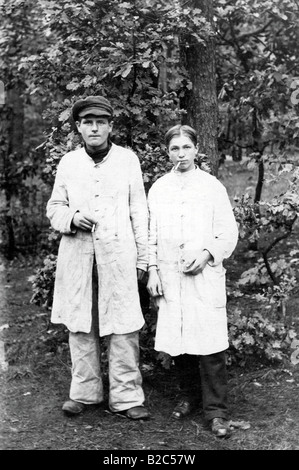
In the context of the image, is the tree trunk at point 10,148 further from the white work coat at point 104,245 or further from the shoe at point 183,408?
the shoe at point 183,408

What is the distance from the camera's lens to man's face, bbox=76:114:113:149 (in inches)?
160

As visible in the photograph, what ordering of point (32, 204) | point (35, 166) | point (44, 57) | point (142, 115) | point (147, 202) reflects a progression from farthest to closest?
point (32, 204) → point (35, 166) → point (44, 57) → point (142, 115) → point (147, 202)

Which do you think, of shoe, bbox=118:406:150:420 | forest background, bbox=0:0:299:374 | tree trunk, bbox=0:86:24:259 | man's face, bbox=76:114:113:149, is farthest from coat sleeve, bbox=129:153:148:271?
tree trunk, bbox=0:86:24:259

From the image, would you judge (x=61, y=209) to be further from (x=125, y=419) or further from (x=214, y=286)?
(x=125, y=419)

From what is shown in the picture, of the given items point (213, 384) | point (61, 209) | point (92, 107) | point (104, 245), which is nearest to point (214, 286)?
point (213, 384)

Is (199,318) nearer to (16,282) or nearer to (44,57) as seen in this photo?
(44,57)

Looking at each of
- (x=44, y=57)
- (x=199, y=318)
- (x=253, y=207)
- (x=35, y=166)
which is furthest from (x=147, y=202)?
(x=35, y=166)

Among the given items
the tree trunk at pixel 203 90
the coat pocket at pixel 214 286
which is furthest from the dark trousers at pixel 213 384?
the tree trunk at pixel 203 90

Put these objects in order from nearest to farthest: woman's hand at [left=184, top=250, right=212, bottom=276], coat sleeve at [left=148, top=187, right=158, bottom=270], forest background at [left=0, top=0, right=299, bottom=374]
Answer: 1. woman's hand at [left=184, top=250, right=212, bottom=276]
2. coat sleeve at [left=148, top=187, right=158, bottom=270]
3. forest background at [left=0, top=0, right=299, bottom=374]

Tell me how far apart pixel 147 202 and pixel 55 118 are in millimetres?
1475

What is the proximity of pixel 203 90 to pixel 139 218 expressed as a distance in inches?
72.8

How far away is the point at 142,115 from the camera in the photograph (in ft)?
16.4

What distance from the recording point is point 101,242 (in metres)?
4.11

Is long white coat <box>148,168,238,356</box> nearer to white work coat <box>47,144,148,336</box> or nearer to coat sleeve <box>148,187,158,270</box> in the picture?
coat sleeve <box>148,187,158,270</box>
